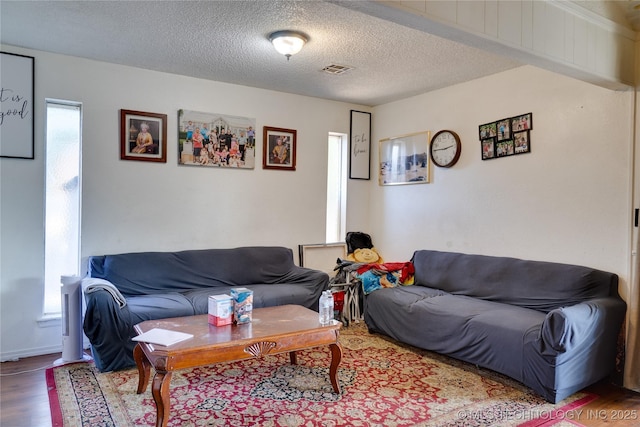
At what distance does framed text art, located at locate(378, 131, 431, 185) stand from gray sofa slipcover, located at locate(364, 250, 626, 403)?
0.92 m

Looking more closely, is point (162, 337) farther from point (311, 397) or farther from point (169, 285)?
point (169, 285)

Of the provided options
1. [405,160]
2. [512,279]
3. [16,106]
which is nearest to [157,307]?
[16,106]

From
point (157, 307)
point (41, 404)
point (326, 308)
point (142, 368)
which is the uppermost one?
point (326, 308)

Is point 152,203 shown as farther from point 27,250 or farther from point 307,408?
point 307,408

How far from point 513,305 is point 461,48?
2040 millimetres

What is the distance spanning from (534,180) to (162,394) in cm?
316

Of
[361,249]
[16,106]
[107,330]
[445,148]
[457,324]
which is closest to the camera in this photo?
[107,330]

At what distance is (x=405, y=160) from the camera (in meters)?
4.73

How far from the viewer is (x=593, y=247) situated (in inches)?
124

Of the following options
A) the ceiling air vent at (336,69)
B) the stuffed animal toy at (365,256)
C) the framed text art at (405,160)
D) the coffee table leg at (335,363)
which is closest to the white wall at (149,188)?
the stuffed animal toy at (365,256)

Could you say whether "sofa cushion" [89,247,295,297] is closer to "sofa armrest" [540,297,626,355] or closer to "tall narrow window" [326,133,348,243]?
"tall narrow window" [326,133,348,243]

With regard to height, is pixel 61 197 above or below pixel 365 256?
above

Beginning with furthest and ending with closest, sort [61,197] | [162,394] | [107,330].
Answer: [61,197] → [107,330] → [162,394]

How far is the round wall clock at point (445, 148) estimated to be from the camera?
4141mm
